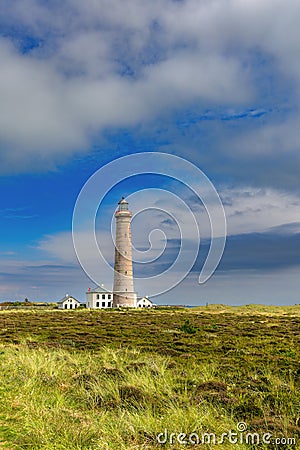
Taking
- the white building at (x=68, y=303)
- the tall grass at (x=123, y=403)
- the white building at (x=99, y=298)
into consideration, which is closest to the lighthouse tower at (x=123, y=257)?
the white building at (x=99, y=298)

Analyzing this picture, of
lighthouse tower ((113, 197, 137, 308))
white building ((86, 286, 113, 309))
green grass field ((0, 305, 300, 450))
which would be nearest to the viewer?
green grass field ((0, 305, 300, 450))

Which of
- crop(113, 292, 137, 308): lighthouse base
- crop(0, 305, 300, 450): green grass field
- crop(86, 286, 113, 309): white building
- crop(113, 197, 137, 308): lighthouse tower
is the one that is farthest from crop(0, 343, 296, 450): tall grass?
crop(86, 286, 113, 309): white building

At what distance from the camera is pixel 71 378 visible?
10656mm

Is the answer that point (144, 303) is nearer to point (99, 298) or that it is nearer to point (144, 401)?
point (99, 298)

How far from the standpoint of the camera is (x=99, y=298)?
72625 mm

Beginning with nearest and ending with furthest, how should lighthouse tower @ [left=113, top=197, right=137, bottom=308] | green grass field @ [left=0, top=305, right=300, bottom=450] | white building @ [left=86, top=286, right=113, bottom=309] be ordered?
green grass field @ [left=0, top=305, right=300, bottom=450] < lighthouse tower @ [left=113, top=197, right=137, bottom=308] < white building @ [left=86, top=286, right=113, bottom=309]

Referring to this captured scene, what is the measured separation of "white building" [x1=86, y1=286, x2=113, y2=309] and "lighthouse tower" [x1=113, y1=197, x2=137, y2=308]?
7231mm

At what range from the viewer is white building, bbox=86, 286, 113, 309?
72.2 metres

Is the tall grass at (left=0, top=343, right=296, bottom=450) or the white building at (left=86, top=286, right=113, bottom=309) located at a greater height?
the white building at (left=86, top=286, right=113, bottom=309)

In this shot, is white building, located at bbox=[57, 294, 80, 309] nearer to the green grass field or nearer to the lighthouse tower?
the lighthouse tower

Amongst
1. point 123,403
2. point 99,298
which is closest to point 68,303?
point 99,298

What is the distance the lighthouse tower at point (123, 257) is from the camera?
212 feet

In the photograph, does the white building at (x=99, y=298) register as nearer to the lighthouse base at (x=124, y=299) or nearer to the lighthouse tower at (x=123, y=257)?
the lighthouse base at (x=124, y=299)

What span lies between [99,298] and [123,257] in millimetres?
11170
